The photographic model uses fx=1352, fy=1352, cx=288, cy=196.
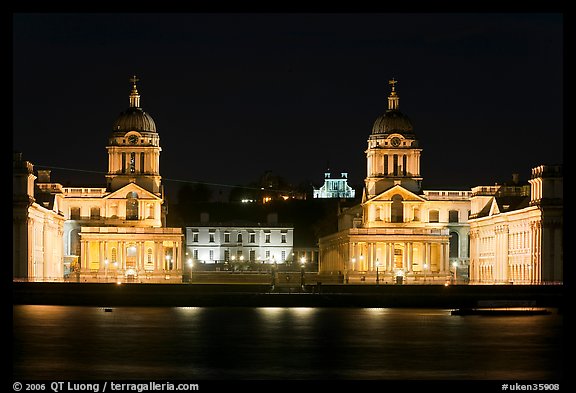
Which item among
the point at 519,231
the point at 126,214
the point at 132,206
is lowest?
the point at 519,231

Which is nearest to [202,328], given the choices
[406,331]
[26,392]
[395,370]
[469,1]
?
[406,331]

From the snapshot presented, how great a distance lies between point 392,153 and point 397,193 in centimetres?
431

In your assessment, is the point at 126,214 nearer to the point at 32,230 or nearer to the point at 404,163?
the point at 404,163

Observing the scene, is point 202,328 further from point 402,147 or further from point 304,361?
point 402,147

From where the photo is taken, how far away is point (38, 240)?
4434 inches

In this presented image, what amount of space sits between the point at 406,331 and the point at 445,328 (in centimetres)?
265

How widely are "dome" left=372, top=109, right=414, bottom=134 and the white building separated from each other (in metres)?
28.2

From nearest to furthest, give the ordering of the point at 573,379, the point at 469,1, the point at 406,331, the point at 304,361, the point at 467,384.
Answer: the point at 469,1
the point at 573,379
the point at 467,384
the point at 304,361
the point at 406,331

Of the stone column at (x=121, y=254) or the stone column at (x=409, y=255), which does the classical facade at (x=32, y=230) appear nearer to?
the stone column at (x=121, y=254)

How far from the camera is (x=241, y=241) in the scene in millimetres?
166000

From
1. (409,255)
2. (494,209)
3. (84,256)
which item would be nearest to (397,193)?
(409,255)

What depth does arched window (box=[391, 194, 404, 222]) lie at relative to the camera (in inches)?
5561

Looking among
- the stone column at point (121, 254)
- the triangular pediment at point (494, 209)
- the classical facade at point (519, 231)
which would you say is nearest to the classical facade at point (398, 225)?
the classical facade at point (519, 231)

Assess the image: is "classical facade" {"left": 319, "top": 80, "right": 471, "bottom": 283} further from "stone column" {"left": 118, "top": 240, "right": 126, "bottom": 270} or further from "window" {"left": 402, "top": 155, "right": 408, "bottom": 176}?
"stone column" {"left": 118, "top": 240, "right": 126, "bottom": 270}
